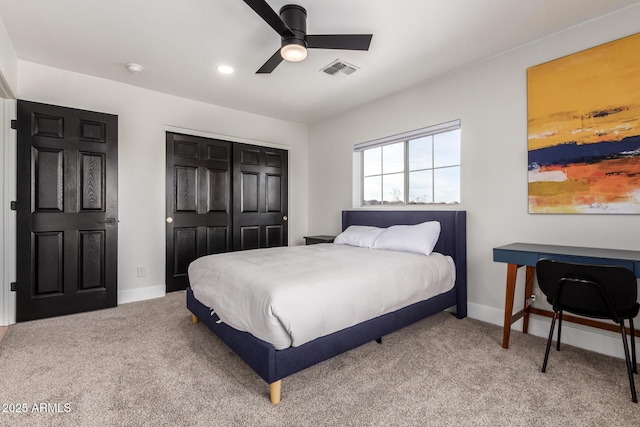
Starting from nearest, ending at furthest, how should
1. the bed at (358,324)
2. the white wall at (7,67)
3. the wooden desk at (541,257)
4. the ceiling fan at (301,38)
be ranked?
the bed at (358,324)
the wooden desk at (541,257)
the ceiling fan at (301,38)
the white wall at (7,67)

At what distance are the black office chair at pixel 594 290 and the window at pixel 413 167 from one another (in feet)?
4.64

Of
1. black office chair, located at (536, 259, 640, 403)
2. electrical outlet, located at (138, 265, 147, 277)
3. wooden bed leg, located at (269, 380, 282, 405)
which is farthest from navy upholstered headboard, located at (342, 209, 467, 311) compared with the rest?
electrical outlet, located at (138, 265, 147, 277)

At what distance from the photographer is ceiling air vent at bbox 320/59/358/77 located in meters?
2.94

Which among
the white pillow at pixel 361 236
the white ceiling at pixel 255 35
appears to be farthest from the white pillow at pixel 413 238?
the white ceiling at pixel 255 35

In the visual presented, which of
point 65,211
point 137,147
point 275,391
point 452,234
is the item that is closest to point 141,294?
point 65,211

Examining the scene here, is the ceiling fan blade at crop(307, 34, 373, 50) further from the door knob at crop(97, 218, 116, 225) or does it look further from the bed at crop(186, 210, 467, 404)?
the door knob at crop(97, 218, 116, 225)

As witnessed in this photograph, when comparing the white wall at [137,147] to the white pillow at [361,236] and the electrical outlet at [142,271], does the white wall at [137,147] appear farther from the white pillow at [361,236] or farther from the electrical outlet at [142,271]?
the white pillow at [361,236]

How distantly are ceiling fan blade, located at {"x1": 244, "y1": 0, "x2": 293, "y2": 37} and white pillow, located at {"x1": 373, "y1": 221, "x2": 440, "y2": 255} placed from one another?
2065 millimetres

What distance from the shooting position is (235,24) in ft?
7.64

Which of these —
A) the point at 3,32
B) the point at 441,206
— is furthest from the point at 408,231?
the point at 3,32

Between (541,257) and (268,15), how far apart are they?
2.46 meters

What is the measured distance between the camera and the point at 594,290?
68.6 inches

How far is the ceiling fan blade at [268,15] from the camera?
1.72 meters

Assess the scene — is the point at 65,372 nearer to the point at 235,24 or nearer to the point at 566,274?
the point at 235,24
